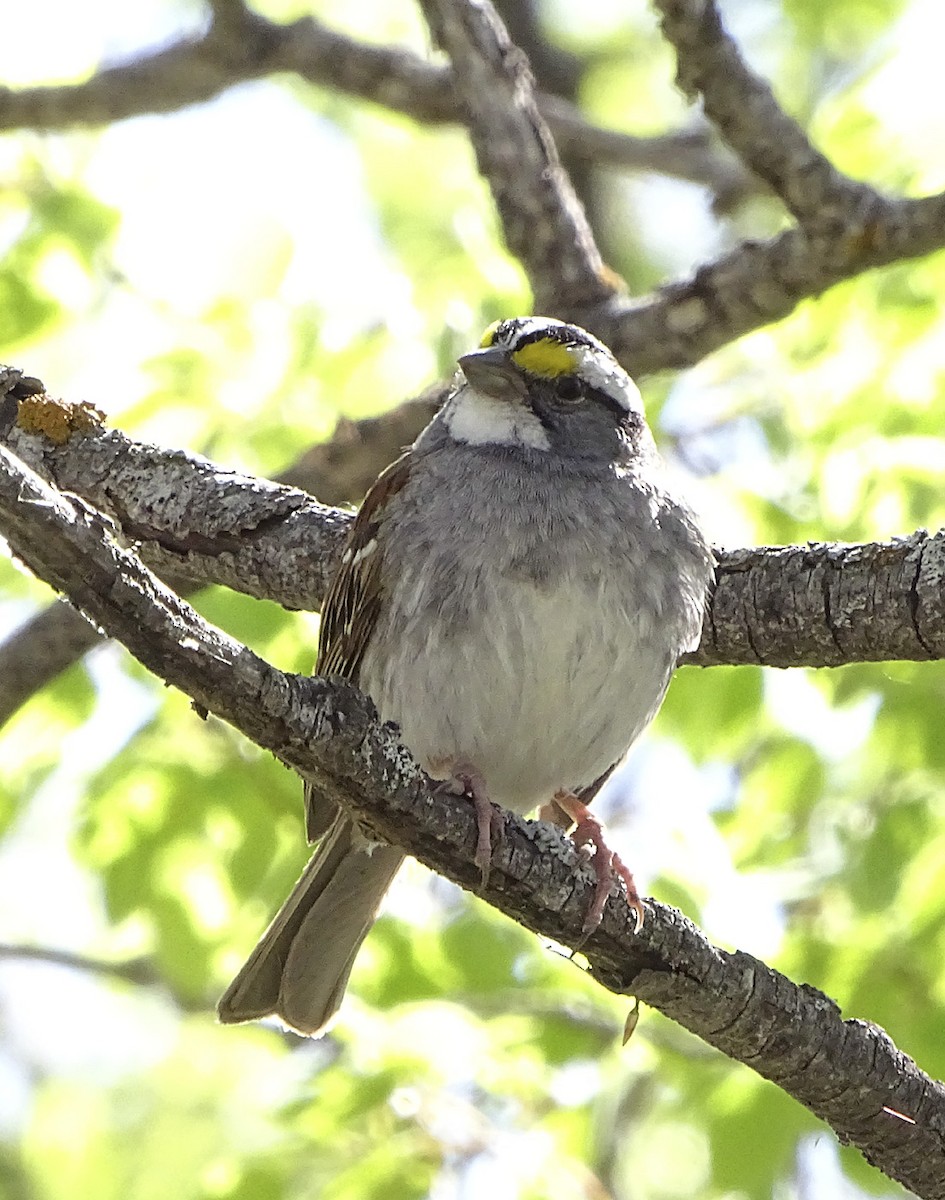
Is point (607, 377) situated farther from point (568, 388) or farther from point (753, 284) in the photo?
point (753, 284)

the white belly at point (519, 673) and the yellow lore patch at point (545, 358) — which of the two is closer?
the white belly at point (519, 673)

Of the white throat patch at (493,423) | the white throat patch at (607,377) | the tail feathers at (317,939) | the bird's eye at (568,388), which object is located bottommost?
the tail feathers at (317,939)

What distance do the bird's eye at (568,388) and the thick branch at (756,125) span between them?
788 mm

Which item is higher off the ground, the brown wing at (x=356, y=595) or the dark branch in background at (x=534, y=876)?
the brown wing at (x=356, y=595)

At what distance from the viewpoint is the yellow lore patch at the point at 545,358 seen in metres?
4.01

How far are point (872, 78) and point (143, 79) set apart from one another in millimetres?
2378

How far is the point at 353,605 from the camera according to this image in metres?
3.73

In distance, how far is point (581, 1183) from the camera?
4.02 m

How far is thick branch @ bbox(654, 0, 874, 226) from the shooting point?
13.7ft

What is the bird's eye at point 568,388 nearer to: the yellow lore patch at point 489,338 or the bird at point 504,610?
the bird at point 504,610

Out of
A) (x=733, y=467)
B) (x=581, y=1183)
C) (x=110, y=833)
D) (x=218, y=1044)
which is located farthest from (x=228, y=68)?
(x=581, y=1183)

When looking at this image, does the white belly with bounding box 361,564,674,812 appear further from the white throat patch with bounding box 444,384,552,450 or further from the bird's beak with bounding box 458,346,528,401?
the bird's beak with bounding box 458,346,528,401

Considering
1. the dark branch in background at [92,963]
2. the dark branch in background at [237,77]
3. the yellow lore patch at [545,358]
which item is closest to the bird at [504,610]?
the yellow lore patch at [545,358]

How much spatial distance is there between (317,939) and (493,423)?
1284 mm
